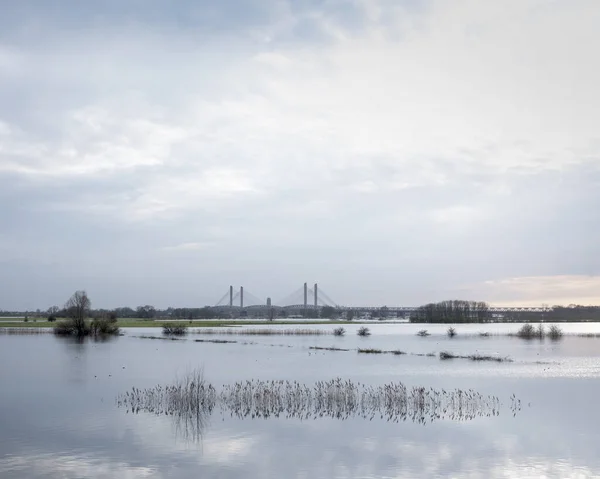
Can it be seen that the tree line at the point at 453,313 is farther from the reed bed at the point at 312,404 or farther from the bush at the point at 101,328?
the reed bed at the point at 312,404

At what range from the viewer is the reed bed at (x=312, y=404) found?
71.7 feet

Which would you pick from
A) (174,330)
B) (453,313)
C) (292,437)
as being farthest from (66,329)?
(453,313)

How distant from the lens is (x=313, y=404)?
937 inches

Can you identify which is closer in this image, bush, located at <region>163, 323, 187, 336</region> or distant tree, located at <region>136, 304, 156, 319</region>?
bush, located at <region>163, 323, 187, 336</region>

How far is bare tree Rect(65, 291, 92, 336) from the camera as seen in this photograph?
79.4m

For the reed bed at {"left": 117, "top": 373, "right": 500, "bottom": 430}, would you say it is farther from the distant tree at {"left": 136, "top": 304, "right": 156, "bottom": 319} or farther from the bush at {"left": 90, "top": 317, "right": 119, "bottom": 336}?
the distant tree at {"left": 136, "top": 304, "right": 156, "bottom": 319}

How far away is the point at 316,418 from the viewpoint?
21.4 metres

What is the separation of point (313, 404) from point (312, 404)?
4 centimetres

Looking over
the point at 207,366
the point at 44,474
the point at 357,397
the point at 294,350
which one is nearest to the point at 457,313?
the point at 294,350

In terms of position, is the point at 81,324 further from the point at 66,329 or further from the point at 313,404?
the point at 313,404

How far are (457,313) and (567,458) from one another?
522ft

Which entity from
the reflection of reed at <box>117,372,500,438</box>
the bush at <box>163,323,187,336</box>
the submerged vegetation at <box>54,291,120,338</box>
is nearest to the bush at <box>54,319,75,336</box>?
the submerged vegetation at <box>54,291,120,338</box>

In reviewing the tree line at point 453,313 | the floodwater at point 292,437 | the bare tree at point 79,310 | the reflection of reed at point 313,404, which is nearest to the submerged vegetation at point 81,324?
the bare tree at point 79,310

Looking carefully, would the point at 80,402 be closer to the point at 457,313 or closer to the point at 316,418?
the point at 316,418
